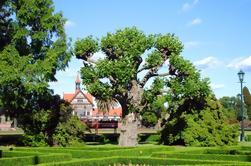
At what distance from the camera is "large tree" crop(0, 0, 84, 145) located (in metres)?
33.4

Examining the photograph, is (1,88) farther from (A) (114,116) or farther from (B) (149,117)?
(A) (114,116)

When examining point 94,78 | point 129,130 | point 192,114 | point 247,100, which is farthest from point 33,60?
point 247,100

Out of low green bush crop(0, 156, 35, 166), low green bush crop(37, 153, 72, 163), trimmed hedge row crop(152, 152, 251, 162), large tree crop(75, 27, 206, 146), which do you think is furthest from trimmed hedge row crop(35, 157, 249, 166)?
large tree crop(75, 27, 206, 146)

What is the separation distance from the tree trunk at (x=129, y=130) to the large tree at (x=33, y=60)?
470cm

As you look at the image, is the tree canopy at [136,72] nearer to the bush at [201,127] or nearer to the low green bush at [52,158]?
the bush at [201,127]

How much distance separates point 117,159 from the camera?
21.0m

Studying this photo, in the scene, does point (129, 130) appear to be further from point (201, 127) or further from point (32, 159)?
point (32, 159)

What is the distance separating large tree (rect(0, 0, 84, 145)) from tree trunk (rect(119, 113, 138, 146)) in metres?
4.70

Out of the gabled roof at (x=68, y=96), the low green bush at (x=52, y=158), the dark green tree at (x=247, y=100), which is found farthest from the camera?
the gabled roof at (x=68, y=96)

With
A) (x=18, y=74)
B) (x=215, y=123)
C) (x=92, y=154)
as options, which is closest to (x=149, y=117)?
(x=215, y=123)

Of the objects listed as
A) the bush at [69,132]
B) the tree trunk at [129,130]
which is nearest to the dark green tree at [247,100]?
the tree trunk at [129,130]

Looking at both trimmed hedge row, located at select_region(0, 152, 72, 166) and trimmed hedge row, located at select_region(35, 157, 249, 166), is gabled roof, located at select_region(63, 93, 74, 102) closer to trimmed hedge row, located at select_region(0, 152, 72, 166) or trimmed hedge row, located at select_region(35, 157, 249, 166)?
trimmed hedge row, located at select_region(0, 152, 72, 166)

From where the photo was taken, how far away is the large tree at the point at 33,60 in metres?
33.4

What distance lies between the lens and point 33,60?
115ft
